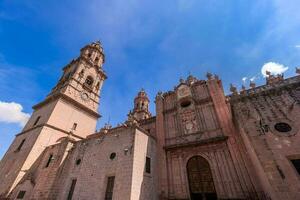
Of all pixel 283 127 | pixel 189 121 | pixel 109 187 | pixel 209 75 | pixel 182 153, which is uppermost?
pixel 209 75

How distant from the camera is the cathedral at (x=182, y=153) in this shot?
10.3 meters

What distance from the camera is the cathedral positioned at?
10.3m

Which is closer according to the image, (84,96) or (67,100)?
(67,100)

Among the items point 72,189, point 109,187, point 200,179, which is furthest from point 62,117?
point 200,179

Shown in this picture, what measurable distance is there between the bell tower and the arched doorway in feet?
50.6

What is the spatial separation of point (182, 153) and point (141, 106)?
2170 centimetres

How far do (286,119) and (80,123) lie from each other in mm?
25510

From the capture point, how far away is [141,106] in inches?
1410

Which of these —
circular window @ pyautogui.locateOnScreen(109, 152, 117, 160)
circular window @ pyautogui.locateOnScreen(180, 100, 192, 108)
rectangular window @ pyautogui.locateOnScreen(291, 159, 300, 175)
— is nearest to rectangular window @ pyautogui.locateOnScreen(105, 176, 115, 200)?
circular window @ pyautogui.locateOnScreen(109, 152, 117, 160)

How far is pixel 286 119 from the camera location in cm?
1059

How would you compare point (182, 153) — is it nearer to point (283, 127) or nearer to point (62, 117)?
point (283, 127)

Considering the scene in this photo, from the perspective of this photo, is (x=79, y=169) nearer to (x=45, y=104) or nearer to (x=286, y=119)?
(x=45, y=104)

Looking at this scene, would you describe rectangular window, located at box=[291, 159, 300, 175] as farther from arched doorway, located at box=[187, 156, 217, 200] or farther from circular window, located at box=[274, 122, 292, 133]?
arched doorway, located at box=[187, 156, 217, 200]

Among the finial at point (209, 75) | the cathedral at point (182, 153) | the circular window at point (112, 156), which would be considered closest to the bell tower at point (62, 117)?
the cathedral at point (182, 153)
